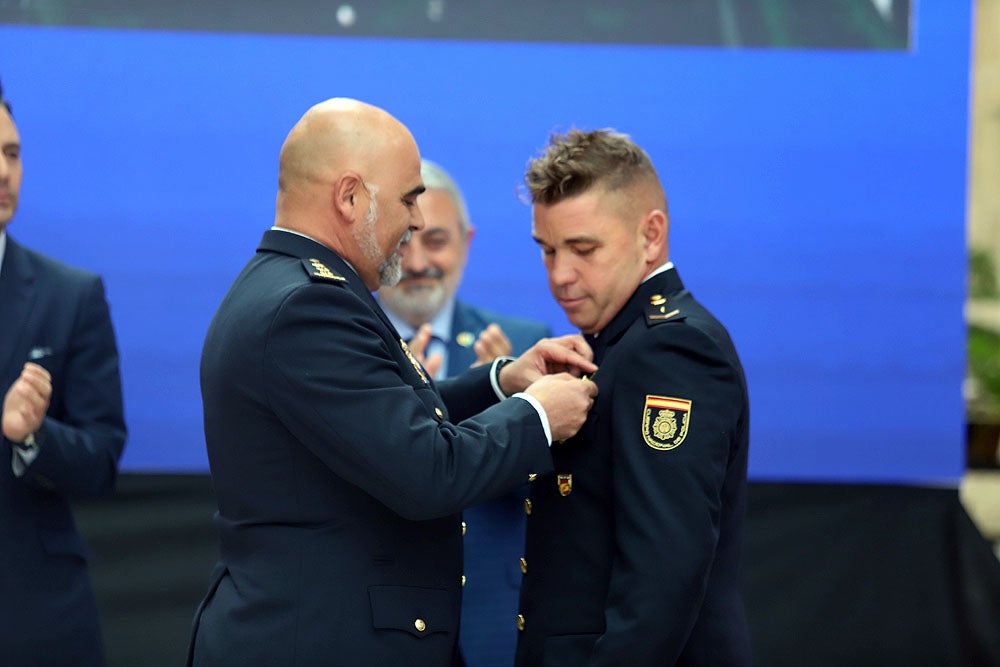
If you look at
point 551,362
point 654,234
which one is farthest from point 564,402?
point 654,234

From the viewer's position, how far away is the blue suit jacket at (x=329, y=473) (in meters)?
1.94

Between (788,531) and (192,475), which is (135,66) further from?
(788,531)

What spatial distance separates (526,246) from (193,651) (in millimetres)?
2217

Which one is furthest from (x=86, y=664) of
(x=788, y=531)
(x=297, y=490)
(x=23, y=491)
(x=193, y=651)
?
(x=788, y=531)

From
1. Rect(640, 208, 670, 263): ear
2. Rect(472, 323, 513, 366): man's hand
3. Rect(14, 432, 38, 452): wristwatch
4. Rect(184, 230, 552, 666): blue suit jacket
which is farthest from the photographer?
Rect(472, 323, 513, 366): man's hand

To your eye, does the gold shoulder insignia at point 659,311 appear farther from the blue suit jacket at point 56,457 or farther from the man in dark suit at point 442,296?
the blue suit jacket at point 56,457

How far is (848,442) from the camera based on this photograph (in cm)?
402

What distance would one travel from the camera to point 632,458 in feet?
6.66

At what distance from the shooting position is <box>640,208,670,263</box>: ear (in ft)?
7.52

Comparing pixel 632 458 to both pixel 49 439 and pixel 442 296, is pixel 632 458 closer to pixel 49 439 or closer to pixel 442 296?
pixel 49 439

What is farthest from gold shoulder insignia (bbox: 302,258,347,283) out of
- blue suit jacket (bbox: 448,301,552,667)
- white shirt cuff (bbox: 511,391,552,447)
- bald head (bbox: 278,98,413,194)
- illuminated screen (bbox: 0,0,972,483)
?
illuminated screen (bbox: 0,0,972,483)

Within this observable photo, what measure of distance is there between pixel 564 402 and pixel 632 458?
0.53 feet

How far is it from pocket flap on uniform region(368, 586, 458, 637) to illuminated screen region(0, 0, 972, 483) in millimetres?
2074

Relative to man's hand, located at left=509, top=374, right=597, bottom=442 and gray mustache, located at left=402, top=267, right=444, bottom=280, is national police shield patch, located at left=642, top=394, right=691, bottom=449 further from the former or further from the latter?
gray mustache, located at left=402, top=267, right=444, bottom=280
